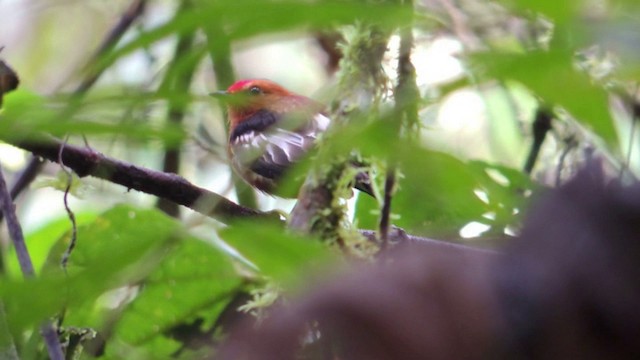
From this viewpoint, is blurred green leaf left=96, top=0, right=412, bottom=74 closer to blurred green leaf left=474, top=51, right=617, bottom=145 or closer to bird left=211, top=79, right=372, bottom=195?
blurred green leaf left=474, top=51, right=617, bottom=145

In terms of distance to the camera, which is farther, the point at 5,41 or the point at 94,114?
the point at 5,41

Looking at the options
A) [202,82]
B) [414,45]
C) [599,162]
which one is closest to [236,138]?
[202,82]

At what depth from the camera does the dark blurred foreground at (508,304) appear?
585 mm

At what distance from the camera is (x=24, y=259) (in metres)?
1.39

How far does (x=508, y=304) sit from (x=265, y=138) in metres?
2.93

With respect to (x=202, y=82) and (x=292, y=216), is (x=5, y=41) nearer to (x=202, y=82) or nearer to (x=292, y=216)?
(x=202, y=82)

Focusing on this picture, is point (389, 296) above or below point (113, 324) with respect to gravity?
above

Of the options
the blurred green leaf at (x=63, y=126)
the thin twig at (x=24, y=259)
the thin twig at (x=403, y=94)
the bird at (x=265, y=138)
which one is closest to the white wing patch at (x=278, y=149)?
the bird at (x=265, y=138)

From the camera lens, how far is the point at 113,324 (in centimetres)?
193

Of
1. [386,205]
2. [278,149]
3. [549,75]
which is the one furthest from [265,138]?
[549,75]

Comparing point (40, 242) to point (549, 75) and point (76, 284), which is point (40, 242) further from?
point (549, 75)

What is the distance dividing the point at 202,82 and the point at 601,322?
181 inches

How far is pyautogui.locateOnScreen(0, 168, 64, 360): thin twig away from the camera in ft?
4.19

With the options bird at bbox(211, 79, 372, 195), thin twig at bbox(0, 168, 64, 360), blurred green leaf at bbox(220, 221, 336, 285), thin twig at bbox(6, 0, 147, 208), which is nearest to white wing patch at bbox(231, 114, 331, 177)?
bird at bbox(211, 79, 372, 195)
